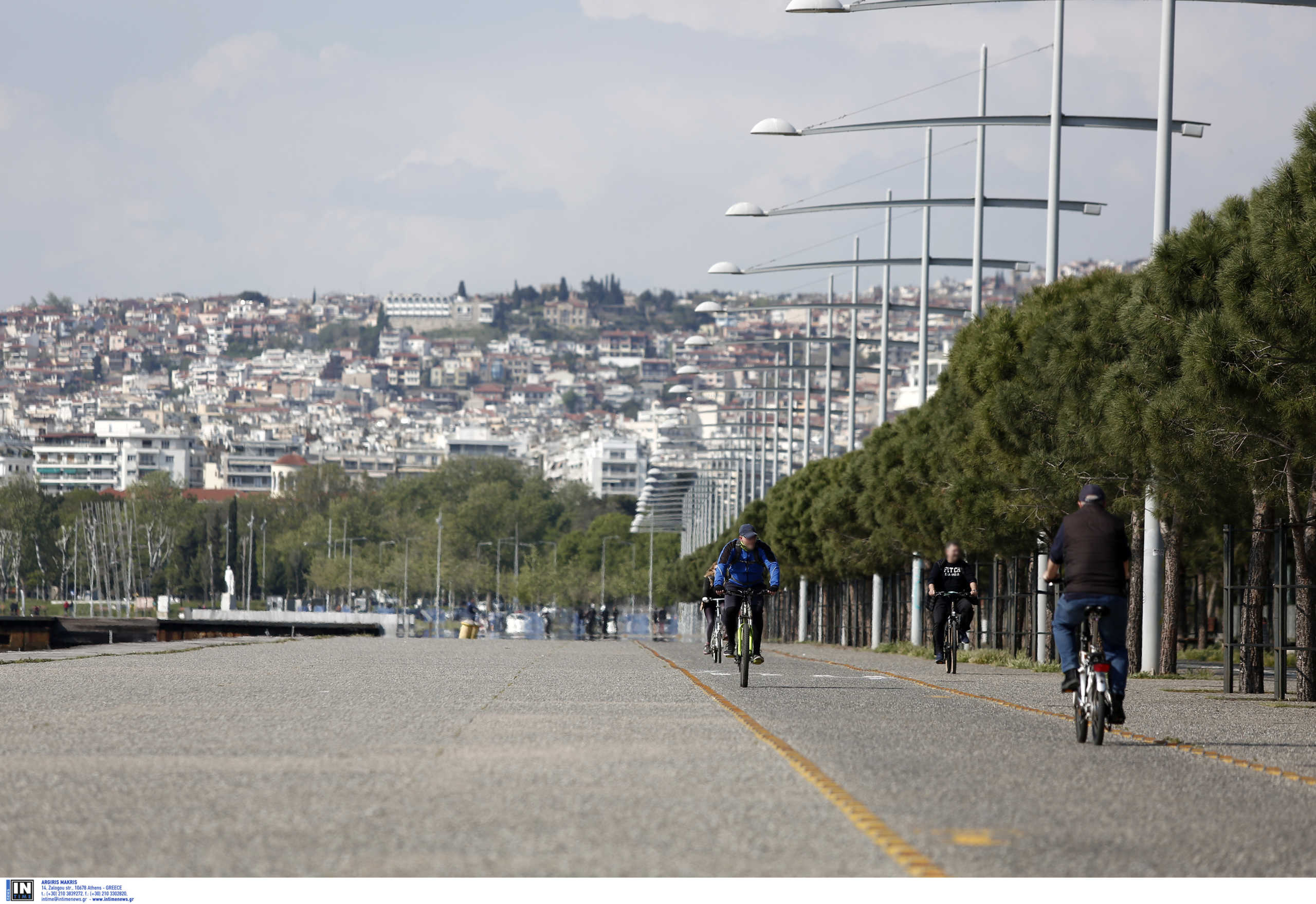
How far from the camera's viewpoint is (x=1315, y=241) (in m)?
18.3

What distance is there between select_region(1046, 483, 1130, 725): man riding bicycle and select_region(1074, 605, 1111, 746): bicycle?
0.05 m

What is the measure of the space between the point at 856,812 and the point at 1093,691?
5.06 m

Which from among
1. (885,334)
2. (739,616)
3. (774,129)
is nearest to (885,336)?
(885,334)

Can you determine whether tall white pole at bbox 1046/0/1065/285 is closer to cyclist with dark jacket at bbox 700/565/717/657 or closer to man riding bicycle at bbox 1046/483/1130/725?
cyclist with dark jacket at bbox 700/565/717/657

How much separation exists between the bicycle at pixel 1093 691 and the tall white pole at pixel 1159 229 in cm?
1389

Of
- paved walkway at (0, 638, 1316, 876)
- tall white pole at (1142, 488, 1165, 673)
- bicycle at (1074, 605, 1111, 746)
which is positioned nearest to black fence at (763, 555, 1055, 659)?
tall white pole at (1142, 488, 1165, 673)

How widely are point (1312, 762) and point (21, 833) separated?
845 centimetres

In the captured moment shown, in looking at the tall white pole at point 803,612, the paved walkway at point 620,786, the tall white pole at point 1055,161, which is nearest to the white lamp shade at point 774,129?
the tall white pole at point 1055,161

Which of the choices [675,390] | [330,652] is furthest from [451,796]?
[675,390]

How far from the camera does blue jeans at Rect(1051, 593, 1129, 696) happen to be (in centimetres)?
1438

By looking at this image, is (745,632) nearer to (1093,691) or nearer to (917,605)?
(1093,691)

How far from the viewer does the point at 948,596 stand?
2997 cm
